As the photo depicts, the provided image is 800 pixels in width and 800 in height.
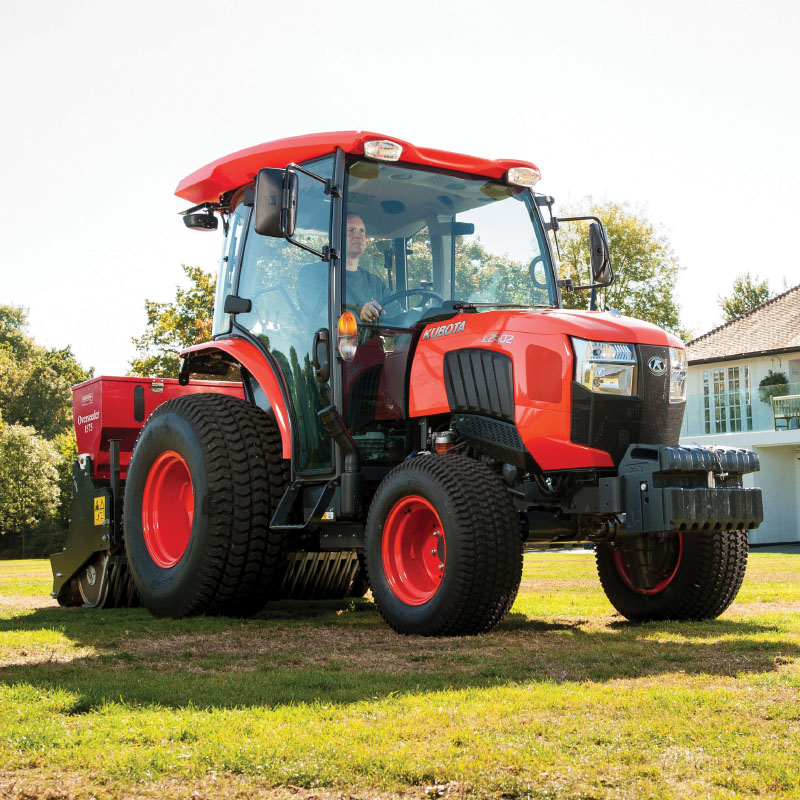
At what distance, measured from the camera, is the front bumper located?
6.29 meters

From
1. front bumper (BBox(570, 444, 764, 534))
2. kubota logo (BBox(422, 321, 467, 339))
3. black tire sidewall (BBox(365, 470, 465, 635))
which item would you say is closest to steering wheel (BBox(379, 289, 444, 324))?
kubota logo (BBox(422, 321, 467, 339))

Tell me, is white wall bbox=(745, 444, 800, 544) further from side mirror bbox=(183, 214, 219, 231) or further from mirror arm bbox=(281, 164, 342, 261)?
mirror arm bbox=(281, 164, 342, 261)

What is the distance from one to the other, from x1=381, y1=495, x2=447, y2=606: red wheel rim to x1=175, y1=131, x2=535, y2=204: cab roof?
2.50 metres

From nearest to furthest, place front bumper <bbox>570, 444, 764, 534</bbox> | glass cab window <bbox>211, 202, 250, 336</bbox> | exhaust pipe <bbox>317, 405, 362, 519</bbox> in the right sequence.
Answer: front bumper <bbox>570, 444, 764, 534</bbox>
exhaust pipe <bbox>317, 405, 362, 519</bbox>
glass cab window <bbox>211, 202, 250, 336</bbox>

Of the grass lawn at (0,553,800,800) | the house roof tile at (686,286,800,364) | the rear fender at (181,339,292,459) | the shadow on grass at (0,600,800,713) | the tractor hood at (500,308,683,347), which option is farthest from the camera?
the house roof tile at (686,286,800,364)

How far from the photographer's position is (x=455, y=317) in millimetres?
7352

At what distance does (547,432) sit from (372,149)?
2.31 m

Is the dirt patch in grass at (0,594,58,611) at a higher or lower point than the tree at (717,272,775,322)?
lower

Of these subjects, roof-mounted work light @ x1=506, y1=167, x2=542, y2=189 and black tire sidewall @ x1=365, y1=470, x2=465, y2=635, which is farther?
roof-mounted work light @ x1=506, y1=167, x2=542, y2=189

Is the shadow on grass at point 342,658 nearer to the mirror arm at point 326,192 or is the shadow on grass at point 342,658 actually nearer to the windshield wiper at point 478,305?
the windshield wiper at point 478,305

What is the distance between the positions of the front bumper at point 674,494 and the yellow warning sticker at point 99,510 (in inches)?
167

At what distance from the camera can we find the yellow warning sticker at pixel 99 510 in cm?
916

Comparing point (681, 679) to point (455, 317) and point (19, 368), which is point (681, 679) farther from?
point (19, 368)

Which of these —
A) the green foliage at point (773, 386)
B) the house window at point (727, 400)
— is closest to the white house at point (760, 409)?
the house window at point (727, 400)
